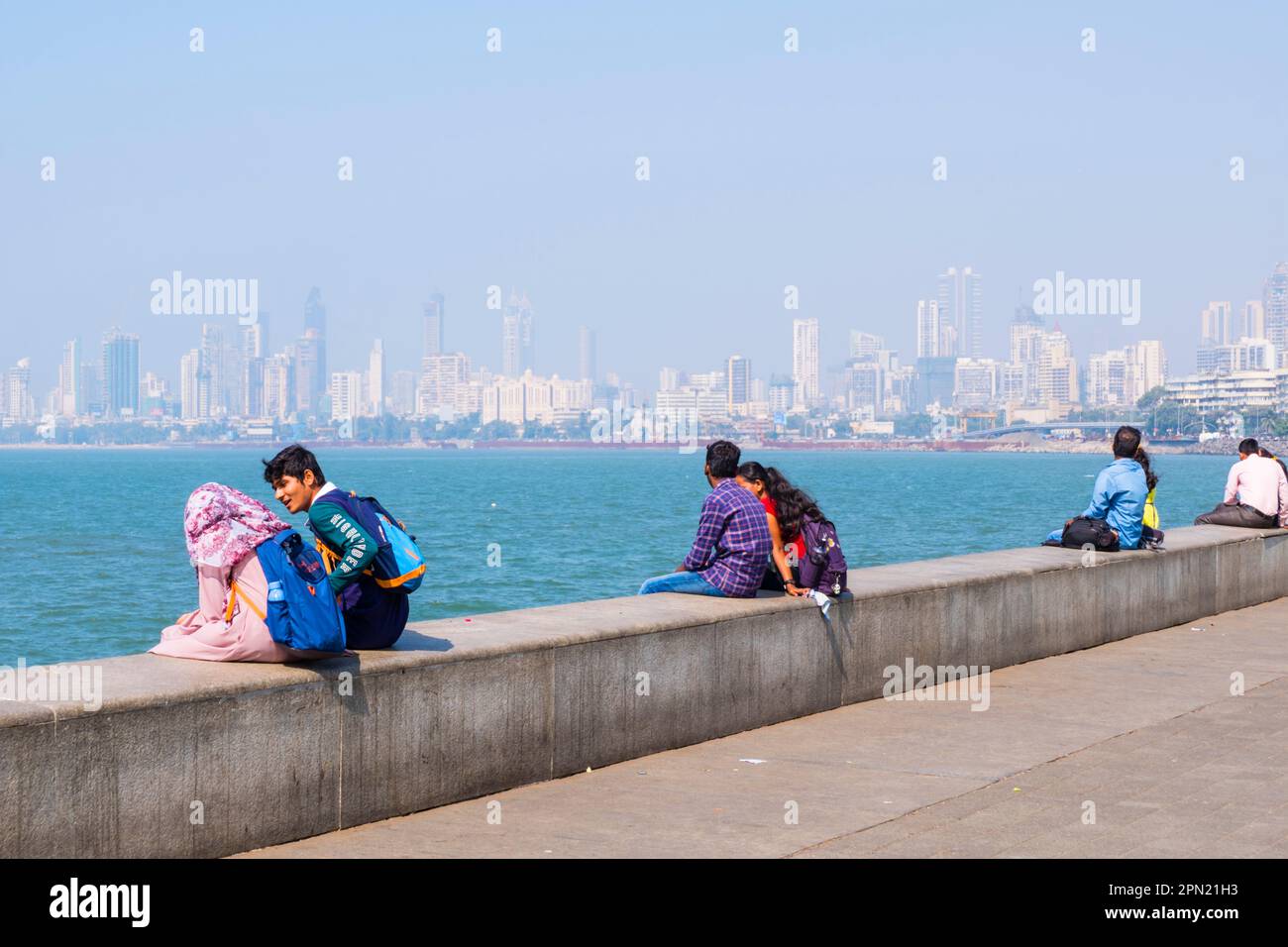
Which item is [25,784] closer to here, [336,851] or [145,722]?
[145,722]

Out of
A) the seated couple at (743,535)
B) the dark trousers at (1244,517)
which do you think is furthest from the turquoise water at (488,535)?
the seated couple at (743,535)

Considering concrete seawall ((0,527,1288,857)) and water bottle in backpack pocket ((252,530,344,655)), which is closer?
concrete seawall ((0,527,1288,857))

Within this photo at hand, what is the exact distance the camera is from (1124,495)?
1250 centimetres

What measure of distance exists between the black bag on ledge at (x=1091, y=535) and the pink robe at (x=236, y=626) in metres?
7.36

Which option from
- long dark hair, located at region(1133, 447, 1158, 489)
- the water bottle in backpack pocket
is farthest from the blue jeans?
long dark hair, located at region(1133, 447, 1158, 489)

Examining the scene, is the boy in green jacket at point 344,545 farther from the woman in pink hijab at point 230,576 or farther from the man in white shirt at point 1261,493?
the man in white shirt at point 1261,493

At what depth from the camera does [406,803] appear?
650 centimetres

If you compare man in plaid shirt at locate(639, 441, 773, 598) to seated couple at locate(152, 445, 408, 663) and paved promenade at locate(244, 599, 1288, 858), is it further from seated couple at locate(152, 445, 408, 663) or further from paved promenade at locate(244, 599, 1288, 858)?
seated couple at locate(152, 445, 408, 663)

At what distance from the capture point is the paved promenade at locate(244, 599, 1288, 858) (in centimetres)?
599

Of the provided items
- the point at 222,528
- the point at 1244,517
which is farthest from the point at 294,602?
the point at 1244,517

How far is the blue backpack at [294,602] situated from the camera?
607 cm

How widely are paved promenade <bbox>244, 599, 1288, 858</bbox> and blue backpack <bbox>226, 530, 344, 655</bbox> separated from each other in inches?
28.7

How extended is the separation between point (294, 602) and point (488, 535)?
181 ft
